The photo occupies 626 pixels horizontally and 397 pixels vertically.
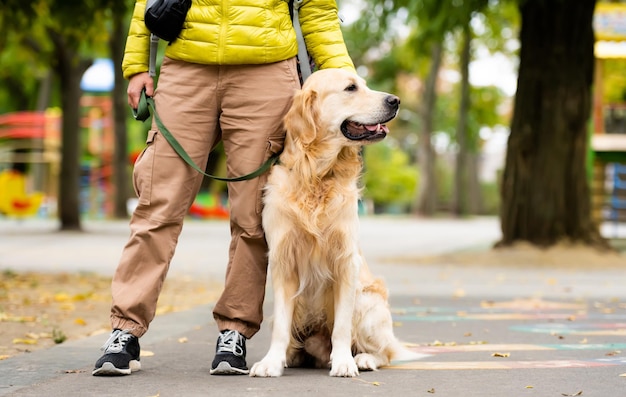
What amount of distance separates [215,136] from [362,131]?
2.67 feet

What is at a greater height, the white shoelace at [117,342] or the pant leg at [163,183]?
the pant leg at [163,183]

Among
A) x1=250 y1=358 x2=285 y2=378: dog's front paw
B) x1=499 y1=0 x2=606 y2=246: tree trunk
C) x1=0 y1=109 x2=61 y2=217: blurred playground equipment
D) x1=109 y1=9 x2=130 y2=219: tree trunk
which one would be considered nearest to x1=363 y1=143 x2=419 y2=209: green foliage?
x1=0 y1=109 x2=61 y2=217: blurred playground equipment

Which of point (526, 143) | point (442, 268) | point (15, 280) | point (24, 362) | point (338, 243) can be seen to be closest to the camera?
point (338, 243)

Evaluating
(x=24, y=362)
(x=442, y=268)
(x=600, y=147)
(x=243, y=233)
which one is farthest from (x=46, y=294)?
(x=600, y=147)

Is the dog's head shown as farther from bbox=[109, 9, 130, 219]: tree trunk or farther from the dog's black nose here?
bbox=[109, 9, 130, 219]: tree trunk

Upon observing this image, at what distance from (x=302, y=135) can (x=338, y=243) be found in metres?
0.54

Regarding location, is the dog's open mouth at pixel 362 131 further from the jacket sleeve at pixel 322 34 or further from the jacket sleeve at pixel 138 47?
the jacket sleeve at pixel 138 47

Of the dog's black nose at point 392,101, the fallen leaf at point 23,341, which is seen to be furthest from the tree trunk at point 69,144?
the dog's black nose at point 392,101

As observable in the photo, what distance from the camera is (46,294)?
8.88 m

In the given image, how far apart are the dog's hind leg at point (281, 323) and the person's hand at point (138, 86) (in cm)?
113

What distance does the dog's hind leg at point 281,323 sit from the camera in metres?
4.76

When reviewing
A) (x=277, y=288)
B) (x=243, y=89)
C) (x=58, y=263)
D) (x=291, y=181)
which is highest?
(x=243, y=89)

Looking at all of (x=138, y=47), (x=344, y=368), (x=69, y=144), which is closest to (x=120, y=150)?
(x=69, y=144)

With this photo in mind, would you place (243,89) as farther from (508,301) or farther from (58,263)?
(58,263)
